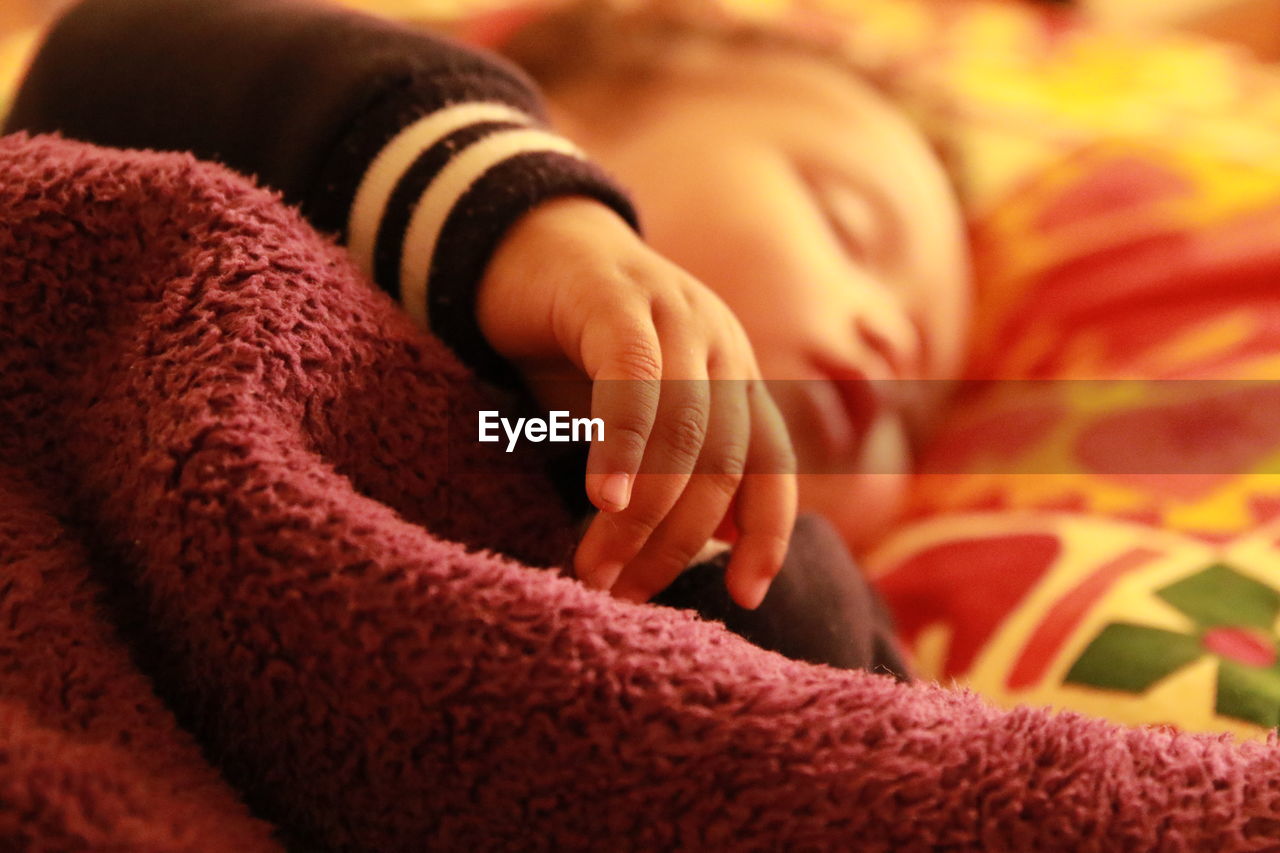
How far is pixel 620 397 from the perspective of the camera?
356 mm

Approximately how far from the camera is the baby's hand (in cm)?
36

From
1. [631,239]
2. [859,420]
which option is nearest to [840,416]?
[859,420]

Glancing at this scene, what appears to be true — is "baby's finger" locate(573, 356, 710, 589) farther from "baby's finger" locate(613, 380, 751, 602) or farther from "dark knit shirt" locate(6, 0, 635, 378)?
"dark knit shirt" locate(6, 0, 635, 378)

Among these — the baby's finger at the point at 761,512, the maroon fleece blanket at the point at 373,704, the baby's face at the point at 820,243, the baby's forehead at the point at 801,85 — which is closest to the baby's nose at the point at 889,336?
the baby's face at the point at 820,243

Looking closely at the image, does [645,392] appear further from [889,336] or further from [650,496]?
[889,336]

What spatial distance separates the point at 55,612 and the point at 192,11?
0.37 meters

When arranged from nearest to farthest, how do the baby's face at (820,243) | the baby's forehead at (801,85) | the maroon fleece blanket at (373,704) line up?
the maroon fleece blanket at (373,704)
the baby's face at (820,243)
the baby's forehead at (801,85)

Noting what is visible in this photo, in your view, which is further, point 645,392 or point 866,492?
point 866,492

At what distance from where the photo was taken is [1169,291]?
32.5 inches

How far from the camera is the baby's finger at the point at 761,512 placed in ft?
1.27

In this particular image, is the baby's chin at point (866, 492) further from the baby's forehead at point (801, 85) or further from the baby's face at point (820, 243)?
the baby's forehead at point (801, 85)

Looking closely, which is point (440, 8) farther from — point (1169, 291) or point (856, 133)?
point (1169, 291)

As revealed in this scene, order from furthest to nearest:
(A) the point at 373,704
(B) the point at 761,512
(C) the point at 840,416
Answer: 1. (C) the point at 840,416
2. (B) the point at 761,512
3. (A) the point at 373,704

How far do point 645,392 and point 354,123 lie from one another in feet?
Result: 0.74
